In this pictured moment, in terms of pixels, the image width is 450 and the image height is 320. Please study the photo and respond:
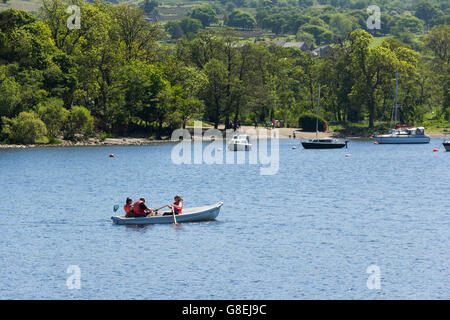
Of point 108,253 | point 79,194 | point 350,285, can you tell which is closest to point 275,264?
point 350,285

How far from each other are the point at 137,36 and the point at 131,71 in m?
16.7

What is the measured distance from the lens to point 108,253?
43750 millimetres

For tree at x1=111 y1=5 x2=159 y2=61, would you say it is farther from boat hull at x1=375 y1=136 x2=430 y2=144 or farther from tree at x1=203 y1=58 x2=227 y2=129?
boat hull at x1=375 y1=136 x2=430 y2=144

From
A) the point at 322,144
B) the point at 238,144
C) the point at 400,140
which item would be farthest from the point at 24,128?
the point at 400,140

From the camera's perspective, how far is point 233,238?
157 ft

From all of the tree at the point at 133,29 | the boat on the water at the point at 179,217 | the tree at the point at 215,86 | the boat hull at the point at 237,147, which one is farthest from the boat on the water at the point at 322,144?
the boat on the water at the point at 179,217

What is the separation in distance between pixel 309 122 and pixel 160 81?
45.5 meters

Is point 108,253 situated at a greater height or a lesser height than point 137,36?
lesser

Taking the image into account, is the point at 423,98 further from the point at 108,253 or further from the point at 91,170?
the point at 108,253

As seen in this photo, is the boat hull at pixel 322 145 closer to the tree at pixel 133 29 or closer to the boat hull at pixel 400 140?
the boat hull at pixel 400 140

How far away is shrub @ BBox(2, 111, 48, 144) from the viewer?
400 feet

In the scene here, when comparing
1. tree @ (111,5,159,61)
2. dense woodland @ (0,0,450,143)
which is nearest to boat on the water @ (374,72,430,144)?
dense woodland @ (0,0,450,143)

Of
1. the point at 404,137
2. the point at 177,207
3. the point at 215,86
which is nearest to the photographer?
the point at 177,207

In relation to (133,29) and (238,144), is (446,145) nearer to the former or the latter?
(238,144)
